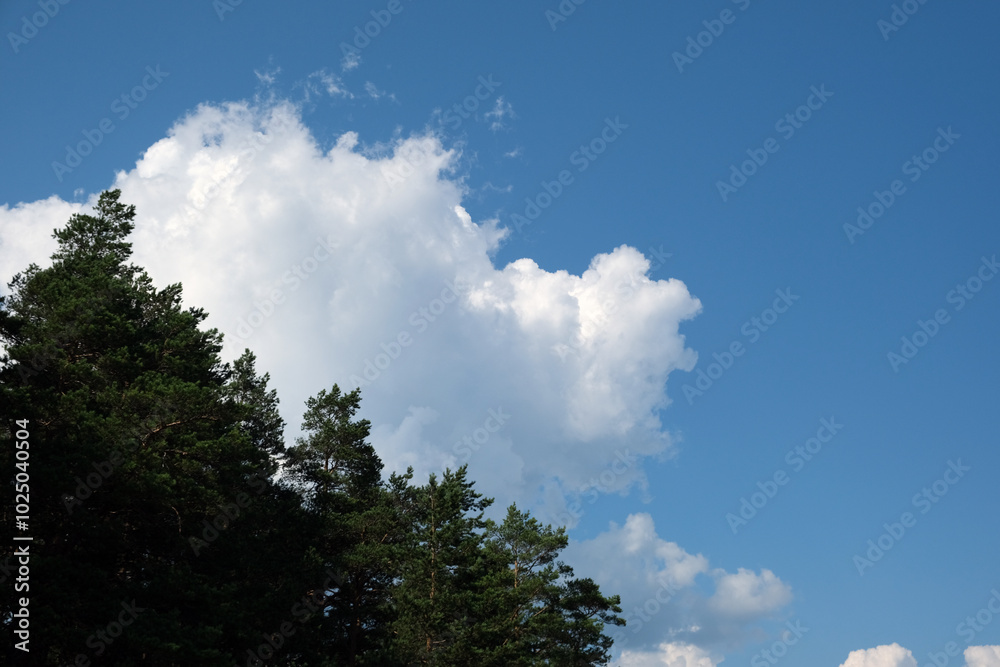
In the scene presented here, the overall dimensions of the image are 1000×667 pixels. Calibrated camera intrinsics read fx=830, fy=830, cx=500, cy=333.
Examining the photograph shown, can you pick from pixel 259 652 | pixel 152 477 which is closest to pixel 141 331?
pixel 152 477

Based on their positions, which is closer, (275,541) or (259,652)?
(259,652)

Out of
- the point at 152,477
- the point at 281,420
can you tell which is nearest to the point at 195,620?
the point at 152,477

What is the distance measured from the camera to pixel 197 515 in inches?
1344

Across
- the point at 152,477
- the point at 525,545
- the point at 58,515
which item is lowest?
the point at 58,515

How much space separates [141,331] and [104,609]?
39.2ft

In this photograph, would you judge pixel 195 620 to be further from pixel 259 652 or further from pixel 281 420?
pixel 281 420

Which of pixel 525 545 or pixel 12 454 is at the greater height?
pixel 525 545

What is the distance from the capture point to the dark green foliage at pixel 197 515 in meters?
28.3

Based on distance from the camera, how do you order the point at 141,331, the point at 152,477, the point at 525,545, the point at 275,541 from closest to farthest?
the point at 152,477, the point at 141,331, the point at 275,541, the point at 525,545

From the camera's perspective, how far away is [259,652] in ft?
112

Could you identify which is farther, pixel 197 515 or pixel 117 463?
pixel 197 515

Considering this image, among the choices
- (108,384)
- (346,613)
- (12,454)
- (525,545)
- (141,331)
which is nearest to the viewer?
(12,454)

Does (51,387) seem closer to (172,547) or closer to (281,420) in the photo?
(172,547)

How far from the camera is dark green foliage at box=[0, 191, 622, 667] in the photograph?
28.3 m
